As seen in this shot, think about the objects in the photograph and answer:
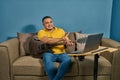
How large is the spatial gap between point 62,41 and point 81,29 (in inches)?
38.2

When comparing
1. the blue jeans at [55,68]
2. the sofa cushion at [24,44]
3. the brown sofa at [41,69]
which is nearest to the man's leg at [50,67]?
the blue jeans at [55,68]

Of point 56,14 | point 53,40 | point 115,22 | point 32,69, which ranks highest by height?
point 56,14

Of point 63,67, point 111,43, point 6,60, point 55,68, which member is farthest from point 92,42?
point 6,60

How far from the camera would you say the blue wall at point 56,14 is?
3.65 m

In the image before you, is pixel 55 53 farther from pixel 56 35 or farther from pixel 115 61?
pixel 115 61

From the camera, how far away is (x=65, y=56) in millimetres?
2803

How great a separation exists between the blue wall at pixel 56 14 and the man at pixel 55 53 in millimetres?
688

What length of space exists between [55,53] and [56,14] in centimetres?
98

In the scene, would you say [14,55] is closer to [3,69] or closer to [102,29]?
[3,69]

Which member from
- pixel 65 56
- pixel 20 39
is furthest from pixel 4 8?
pixel 65 56

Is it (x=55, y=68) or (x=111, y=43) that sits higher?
(x=111, y=43)

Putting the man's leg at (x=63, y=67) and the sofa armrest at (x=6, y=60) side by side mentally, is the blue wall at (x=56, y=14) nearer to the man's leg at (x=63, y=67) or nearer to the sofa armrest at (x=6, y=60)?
the sofa armrest at (x=6, y=60)

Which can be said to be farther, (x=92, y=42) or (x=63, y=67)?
(x=63, y=67)

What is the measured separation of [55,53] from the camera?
2957 mm
